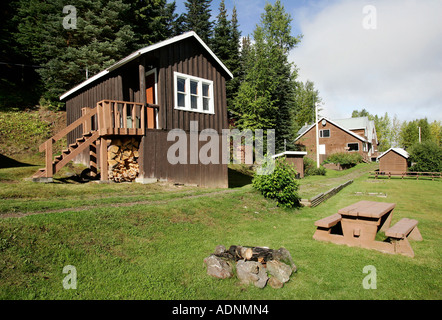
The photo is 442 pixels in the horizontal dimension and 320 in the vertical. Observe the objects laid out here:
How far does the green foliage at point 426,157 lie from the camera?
24.5m

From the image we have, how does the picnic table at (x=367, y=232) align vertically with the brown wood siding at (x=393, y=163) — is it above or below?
below

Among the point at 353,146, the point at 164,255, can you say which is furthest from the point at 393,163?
the point at 164,255

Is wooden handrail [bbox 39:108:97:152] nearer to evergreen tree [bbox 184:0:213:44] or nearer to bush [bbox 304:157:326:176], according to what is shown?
bush [bbox 304:157:326:176]

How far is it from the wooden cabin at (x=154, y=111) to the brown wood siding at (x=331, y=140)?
32.7 meters

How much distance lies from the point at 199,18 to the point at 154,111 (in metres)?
34.9

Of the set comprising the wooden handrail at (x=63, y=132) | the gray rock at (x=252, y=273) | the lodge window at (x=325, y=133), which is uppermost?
the lodge window at (x=325, y=133)

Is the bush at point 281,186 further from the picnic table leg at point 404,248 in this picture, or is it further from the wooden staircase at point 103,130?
the wooden staircase at point 103,130

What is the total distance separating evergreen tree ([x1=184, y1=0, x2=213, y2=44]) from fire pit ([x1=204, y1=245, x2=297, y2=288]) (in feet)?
135

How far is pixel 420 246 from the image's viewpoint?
19.4 ft

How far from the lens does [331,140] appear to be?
46.1 m

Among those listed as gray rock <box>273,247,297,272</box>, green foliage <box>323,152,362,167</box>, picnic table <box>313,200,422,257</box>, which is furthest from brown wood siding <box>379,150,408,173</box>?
gray rock <box>273,247,297,272</box>

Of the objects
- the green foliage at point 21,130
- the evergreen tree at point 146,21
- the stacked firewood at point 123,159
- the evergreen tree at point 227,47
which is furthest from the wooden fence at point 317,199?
the evergreen tree at point 227,47

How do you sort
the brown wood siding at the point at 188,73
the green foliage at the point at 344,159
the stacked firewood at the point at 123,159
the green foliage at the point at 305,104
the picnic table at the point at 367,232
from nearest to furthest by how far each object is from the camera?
1. the picnic table at the point at 367,232
2. the stacked firewood at the point at 123,159
3. the brown wood siding at the point at 188,73
4. the green foliage at the point at 344,159
5. the green foliage at the point at 305,104

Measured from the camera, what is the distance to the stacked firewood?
11.3 meters
